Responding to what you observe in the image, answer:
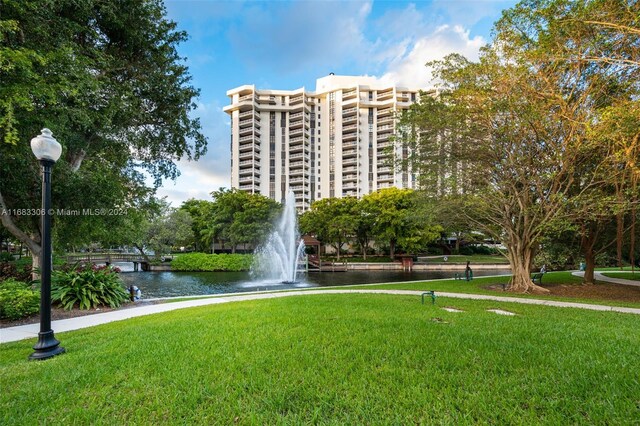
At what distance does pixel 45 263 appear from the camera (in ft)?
16.5

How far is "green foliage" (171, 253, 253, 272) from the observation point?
34375 millimetres

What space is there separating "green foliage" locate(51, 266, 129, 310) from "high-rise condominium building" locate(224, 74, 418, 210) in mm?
63639

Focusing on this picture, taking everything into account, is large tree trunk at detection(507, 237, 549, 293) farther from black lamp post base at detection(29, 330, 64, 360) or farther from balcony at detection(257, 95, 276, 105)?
balcony at detection(257, 95, 276, 105)

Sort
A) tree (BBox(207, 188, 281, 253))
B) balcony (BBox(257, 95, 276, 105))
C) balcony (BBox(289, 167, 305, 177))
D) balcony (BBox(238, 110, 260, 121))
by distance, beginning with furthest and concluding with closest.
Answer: balcony (BBox(257, 95, 276, 105)) → balcony (BBox(238, 110, 260, 121)) → balcony (BBox(289, 167, 305, 177)) → tree (BBox(207, 188, 281, 253))

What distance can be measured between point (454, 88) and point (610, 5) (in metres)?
5.30

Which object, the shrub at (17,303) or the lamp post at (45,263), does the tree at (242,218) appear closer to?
the shrub at (17,303)

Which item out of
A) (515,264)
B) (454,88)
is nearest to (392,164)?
(454,88)

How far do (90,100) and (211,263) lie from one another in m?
26.2

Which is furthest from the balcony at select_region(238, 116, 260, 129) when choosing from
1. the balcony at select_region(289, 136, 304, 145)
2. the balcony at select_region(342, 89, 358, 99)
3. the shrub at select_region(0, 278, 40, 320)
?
the shrub at select_region(0, 278, 40, 320)

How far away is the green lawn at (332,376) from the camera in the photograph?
2.90m

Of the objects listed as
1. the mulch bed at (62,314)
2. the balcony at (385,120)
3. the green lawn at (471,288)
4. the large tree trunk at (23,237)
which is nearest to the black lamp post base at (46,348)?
the mulch bed at (62,314)

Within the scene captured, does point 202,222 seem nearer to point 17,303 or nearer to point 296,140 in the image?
point 17,303

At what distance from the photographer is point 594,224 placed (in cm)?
1525

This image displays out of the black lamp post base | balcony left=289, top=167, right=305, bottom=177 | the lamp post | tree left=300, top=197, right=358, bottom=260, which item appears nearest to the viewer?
the black lamp post base
